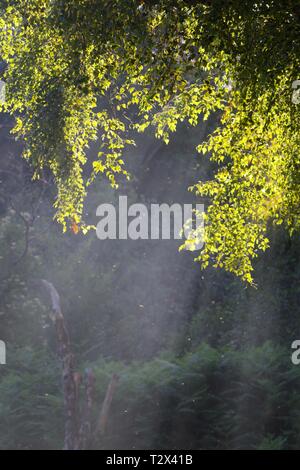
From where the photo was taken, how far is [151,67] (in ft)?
29.2

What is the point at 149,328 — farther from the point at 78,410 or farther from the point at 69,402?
the point at 69,402

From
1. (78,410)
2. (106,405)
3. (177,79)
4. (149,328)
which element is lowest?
(78,410)

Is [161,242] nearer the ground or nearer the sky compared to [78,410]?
nearer the sky

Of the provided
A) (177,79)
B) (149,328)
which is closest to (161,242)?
(149,328)

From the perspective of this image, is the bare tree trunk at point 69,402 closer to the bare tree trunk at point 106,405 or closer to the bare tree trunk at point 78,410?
the bare tree trunk at point 78,410

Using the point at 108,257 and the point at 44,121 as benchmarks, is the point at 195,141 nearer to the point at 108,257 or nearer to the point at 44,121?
the point at 108,257

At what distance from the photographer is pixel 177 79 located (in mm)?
9023

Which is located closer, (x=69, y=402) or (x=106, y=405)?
(x=106, y=405)

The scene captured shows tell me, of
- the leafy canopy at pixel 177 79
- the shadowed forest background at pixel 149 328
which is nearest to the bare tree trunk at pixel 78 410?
the shadowed forest background at pixel 149 328

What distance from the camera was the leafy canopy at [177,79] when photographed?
27.8 feet

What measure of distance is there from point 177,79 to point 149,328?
19451mm

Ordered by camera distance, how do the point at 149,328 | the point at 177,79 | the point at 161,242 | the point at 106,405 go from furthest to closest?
the point at 161,242
the point at 149,328
the point at 106,405
the point at 177,79

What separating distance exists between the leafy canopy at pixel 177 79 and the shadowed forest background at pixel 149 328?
92.2 inches

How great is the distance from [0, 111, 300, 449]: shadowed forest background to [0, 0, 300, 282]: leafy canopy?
2.34m
